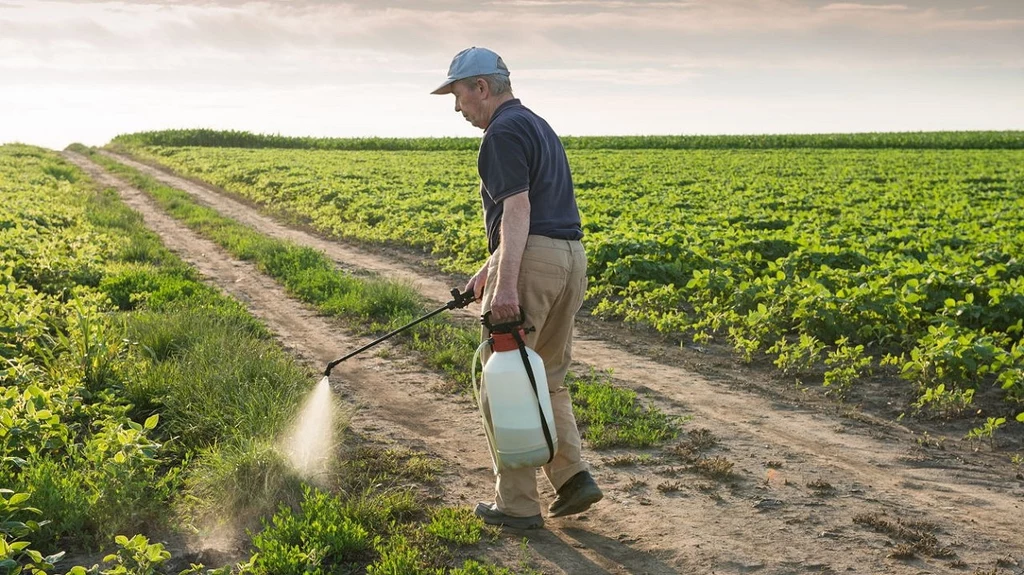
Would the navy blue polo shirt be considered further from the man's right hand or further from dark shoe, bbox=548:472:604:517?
dark shoe, bbox=548:472:604:517

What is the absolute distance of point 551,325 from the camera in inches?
185

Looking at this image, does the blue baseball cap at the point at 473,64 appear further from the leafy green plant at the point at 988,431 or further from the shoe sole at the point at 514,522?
the leafy green plant at the point at 988,431

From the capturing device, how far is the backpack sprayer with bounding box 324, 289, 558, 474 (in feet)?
14.1

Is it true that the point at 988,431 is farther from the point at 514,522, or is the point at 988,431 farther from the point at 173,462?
the point at 173,462

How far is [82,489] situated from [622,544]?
2944mm

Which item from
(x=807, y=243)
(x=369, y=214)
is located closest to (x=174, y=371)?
(x=807, y=243)

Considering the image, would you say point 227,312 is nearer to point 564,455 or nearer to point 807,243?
point 564,455

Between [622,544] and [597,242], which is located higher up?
[597,242]

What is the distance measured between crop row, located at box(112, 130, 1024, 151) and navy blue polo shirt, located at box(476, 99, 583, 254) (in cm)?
5291

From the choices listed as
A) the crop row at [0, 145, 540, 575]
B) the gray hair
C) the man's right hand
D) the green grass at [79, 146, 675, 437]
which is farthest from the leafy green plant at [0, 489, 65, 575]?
the green grass at [79, 146, 675, 437]

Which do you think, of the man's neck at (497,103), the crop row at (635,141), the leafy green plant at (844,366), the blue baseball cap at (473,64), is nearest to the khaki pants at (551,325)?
the man's neck at (497,103)

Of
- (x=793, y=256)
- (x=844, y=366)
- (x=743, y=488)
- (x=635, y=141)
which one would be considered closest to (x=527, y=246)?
(x=743, y=488)

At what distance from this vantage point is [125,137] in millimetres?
60781

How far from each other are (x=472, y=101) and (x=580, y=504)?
7.24 ft
